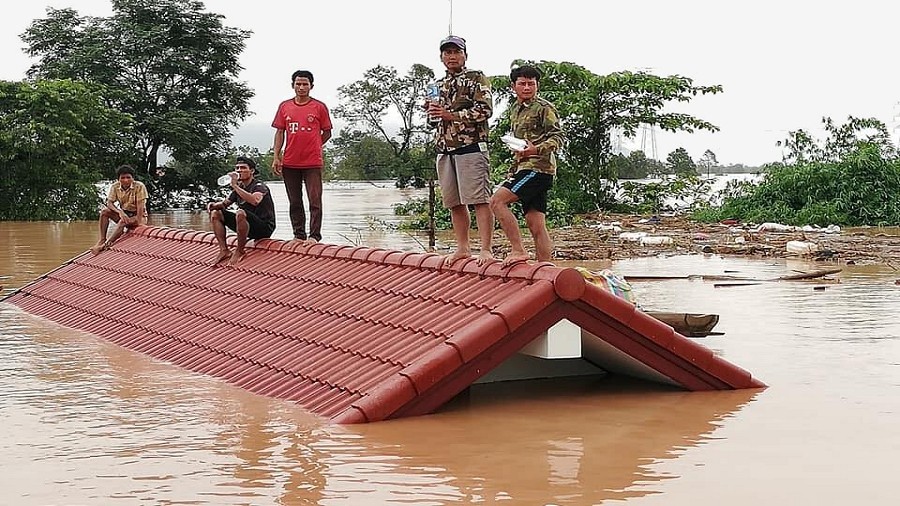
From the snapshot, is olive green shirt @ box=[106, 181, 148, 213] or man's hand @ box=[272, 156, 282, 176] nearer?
man's hand @ box=[272, 156, 282, 176]

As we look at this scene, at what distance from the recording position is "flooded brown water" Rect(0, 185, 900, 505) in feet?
18.5

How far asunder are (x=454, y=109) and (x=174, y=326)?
3.48 m

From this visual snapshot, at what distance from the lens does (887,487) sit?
569 cm

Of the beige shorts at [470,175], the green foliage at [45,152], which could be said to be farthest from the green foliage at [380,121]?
the beige shorts at [470,175]

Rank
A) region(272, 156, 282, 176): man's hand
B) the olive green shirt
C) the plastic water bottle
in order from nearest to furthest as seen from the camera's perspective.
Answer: the plastic water bottle → region(272, 156, 282, 176): man's hand → the olive green shirt

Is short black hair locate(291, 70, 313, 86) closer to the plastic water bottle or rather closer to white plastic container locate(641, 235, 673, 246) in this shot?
the plastic water bottle

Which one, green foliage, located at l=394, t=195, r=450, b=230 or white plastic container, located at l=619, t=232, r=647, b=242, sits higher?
green foliage, located at l=394, t=195, r=450, b=230

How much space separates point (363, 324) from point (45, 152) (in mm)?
28307

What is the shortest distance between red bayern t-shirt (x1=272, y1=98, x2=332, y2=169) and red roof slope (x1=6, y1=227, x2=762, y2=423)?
103cm

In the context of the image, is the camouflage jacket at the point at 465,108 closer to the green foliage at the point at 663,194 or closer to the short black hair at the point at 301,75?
the short black hair at the point at 301,75

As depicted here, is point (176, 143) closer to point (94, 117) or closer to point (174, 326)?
point (94, 117)

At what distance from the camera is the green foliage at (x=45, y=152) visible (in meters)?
34.0

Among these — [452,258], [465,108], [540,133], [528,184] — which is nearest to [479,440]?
[452,258]

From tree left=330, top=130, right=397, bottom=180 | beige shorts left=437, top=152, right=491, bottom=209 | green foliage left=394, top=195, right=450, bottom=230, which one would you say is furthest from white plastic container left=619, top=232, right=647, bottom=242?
tree left=330, top=130, right=397, bottom=180
